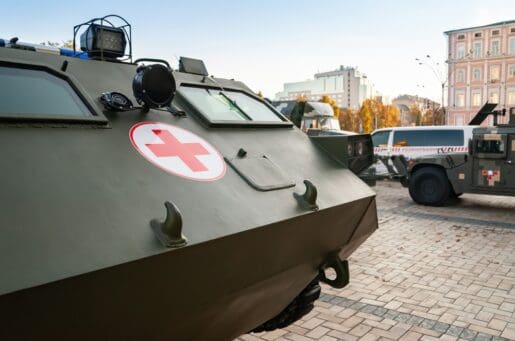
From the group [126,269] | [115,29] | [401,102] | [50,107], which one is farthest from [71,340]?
[401,102]

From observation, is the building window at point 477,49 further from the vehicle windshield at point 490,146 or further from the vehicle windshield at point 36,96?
the vehicle windshield at point 36,96

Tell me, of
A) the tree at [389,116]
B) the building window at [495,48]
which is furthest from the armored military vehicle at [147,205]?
the tree at [389,116]

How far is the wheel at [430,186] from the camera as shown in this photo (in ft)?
37.2

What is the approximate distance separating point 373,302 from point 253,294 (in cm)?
280

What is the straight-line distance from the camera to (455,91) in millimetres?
57344

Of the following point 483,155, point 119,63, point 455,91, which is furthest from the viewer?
point 455,91

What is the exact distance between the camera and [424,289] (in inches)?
219

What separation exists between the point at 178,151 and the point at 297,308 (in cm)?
162

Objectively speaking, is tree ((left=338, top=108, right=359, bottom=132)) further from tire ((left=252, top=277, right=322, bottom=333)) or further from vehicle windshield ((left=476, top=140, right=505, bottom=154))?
tire ((left=252, top=277, right=322, bottom=333))

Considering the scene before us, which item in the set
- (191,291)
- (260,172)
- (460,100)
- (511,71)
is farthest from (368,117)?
(191,291)

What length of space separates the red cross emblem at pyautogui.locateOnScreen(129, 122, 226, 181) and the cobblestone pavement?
210cm

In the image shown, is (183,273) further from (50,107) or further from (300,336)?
(300,336)

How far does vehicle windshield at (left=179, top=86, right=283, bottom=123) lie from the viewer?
3.18m

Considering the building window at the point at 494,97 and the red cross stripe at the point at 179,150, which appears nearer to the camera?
the red cross stripe at the point at 179,150
